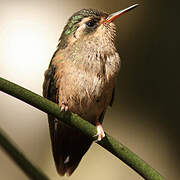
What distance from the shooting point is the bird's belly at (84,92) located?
2.77 metres

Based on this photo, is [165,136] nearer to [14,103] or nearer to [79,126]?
[14,103]

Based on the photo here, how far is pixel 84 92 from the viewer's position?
2793 millimetres

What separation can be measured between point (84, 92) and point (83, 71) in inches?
5.2

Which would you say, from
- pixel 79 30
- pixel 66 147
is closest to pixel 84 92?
pixel 79 30

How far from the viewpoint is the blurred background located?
4.37 metres

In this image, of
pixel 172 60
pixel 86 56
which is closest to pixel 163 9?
pixel 172 60

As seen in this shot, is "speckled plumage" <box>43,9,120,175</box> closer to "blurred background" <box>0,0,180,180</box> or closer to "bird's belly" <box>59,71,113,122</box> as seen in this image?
"bird's belly" <box>59,71,113,122</box>

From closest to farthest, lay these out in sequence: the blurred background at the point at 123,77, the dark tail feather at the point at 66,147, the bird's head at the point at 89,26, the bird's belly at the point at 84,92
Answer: the bird's belly at the point at 84,92
the bird's head at the point at 89,26
the dark tail feather at the point at 66,147
the blurred background at the point at 123,77

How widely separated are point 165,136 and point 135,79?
0.66m

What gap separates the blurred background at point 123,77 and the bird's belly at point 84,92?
4.91 feet

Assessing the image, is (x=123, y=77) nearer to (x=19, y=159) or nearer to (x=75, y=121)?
(x=75, y=121)

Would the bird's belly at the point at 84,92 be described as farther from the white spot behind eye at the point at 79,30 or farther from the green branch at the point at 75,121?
the green branch at the point at 75,121

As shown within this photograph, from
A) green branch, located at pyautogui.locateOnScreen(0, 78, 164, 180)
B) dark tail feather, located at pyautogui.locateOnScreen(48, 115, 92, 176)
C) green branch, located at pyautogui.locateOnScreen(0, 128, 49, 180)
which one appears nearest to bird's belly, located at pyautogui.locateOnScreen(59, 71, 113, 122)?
dark tail feather, located at pyautogui.locateOnScreen(48, 115, 92, 176)

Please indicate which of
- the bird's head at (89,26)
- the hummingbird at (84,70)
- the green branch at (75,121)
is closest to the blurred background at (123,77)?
the hummingbird at (84,70)
